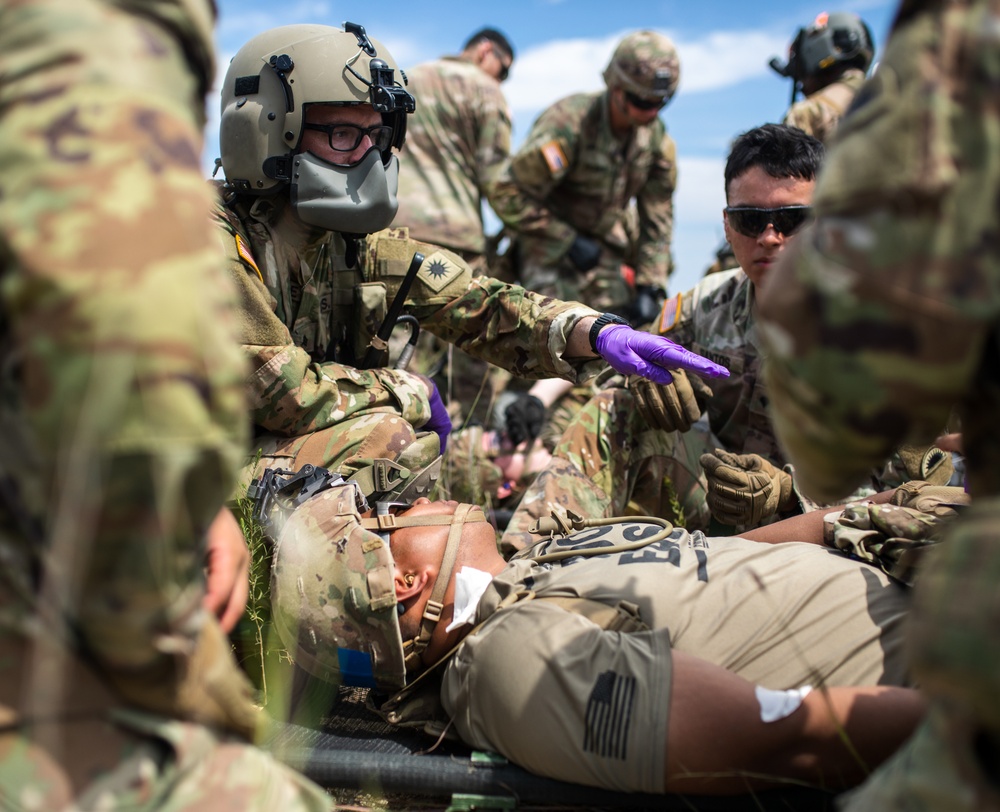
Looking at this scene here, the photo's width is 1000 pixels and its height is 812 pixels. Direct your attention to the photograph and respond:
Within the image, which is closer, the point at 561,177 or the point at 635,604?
the point at 635,604

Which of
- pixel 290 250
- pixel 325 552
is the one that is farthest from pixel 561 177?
pixel 325 552

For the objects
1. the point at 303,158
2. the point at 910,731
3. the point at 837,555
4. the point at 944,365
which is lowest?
the point at 910,731

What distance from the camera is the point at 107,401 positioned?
1.20 m

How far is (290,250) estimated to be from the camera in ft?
11.9

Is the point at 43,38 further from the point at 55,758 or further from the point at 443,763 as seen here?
the point at 443,763

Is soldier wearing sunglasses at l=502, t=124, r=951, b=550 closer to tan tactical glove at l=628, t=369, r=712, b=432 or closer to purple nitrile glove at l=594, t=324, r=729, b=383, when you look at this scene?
tan tactical glove at l=628, t=369, r=712, b=432

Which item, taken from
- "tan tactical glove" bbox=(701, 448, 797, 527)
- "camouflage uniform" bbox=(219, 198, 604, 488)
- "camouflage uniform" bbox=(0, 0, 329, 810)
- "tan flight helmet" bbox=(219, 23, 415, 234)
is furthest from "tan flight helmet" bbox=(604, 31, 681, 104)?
"camouflage uniform" bbox=(0, 0, 329, 810)

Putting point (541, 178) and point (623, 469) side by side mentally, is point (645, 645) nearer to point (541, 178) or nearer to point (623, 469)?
point (623, 469)

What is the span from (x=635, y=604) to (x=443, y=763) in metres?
0.60

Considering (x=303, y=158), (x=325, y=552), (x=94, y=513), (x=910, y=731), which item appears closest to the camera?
(x=94, y=513)

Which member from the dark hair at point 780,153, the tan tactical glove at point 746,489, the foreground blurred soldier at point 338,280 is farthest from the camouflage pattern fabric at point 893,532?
the dark hair at point 780,153

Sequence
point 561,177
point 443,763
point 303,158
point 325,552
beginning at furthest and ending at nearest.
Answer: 1. point 561,177
2. point 303,158
3. point 325,552
4. point 443,763

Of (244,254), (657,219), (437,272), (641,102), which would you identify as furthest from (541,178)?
(244,254)

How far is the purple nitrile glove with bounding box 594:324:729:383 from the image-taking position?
3400 millimetres
